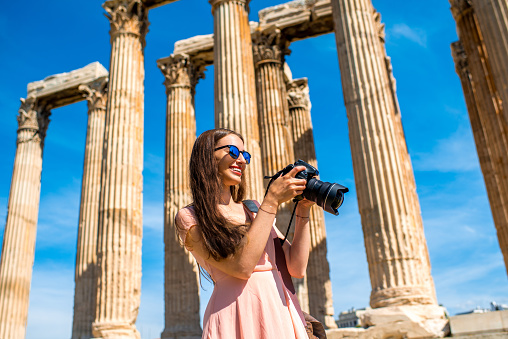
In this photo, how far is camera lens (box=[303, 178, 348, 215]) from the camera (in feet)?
8.30

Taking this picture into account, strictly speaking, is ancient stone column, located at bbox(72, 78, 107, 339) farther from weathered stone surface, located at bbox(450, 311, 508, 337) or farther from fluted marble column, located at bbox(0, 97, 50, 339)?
weathered stone surface, located at bbox(450, 311, 508, 337)

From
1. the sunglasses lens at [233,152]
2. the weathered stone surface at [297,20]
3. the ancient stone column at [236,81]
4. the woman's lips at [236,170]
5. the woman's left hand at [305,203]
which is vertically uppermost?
the weathered stone surface at [297,20]

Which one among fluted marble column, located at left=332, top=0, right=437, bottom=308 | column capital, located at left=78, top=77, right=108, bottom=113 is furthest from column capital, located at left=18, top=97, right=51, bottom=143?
fluted marble column, located at left=332, top=0, right=437, bottom=308

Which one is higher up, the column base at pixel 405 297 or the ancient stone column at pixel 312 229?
the ancient stone column at pixel 312 229

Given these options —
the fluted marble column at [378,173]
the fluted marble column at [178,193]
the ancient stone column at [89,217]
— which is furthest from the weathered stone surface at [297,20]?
the ancient stone column at [89,217]

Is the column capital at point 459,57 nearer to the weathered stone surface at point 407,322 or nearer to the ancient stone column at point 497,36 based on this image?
the ancient stone column at point 497,36

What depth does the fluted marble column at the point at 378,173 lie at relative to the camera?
1149cm

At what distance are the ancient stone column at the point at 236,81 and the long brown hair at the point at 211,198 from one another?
506 inches

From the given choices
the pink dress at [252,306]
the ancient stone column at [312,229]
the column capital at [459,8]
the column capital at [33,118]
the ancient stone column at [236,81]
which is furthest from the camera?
the column capital at [33,118]

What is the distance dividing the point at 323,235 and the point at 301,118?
23.0 ft

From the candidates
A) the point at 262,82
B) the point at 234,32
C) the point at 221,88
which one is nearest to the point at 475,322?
the point at 221,88

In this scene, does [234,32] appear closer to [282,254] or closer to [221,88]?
[221,88]

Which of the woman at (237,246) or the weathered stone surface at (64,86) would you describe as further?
the weathered stone surface at (64,86)

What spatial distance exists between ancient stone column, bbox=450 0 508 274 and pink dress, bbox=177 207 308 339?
54.4 feet
